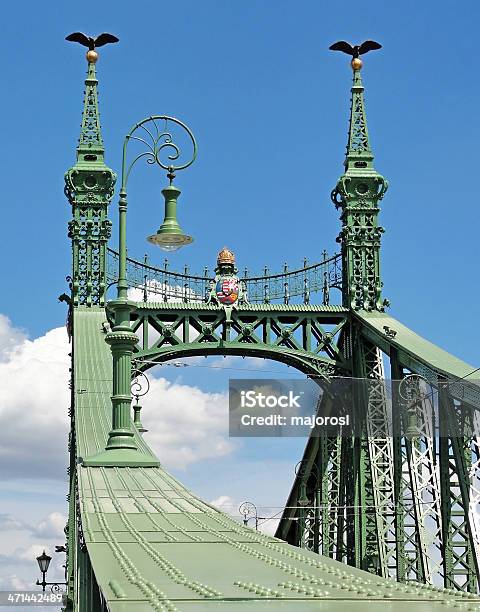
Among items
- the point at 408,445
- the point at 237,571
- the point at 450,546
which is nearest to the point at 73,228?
the point at 408,445

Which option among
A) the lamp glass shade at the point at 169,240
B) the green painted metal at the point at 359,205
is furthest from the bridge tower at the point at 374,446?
the lamp glass shade at the point at 169,240

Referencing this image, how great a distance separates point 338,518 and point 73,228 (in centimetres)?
1331

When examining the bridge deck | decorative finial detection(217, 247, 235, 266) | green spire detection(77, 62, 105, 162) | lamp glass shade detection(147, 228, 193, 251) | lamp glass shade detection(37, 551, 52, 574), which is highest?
green spire detection(77, 62, 105, 162)

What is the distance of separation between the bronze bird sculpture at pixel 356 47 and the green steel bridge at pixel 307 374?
94 centimetres

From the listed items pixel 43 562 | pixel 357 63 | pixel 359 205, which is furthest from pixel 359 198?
pixel 43 562

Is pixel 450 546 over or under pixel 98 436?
under

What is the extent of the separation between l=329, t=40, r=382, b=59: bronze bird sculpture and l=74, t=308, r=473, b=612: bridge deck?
28.5 m

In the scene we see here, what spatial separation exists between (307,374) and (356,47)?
10975 millimetres

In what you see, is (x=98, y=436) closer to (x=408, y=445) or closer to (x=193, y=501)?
(x=408, y=445)

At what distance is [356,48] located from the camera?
1991 inches

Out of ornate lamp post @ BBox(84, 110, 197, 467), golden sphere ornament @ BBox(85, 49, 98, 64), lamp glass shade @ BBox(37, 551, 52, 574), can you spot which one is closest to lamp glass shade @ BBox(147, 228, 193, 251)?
ornate lamp post @ BBox(84, 110, 197, 467)

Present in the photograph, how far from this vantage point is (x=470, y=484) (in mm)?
33656

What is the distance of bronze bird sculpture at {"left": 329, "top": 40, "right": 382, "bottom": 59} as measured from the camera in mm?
50531

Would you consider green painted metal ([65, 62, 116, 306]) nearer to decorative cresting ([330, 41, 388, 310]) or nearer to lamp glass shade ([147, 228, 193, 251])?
decorative cresting ([330, 41, 388, 310])
